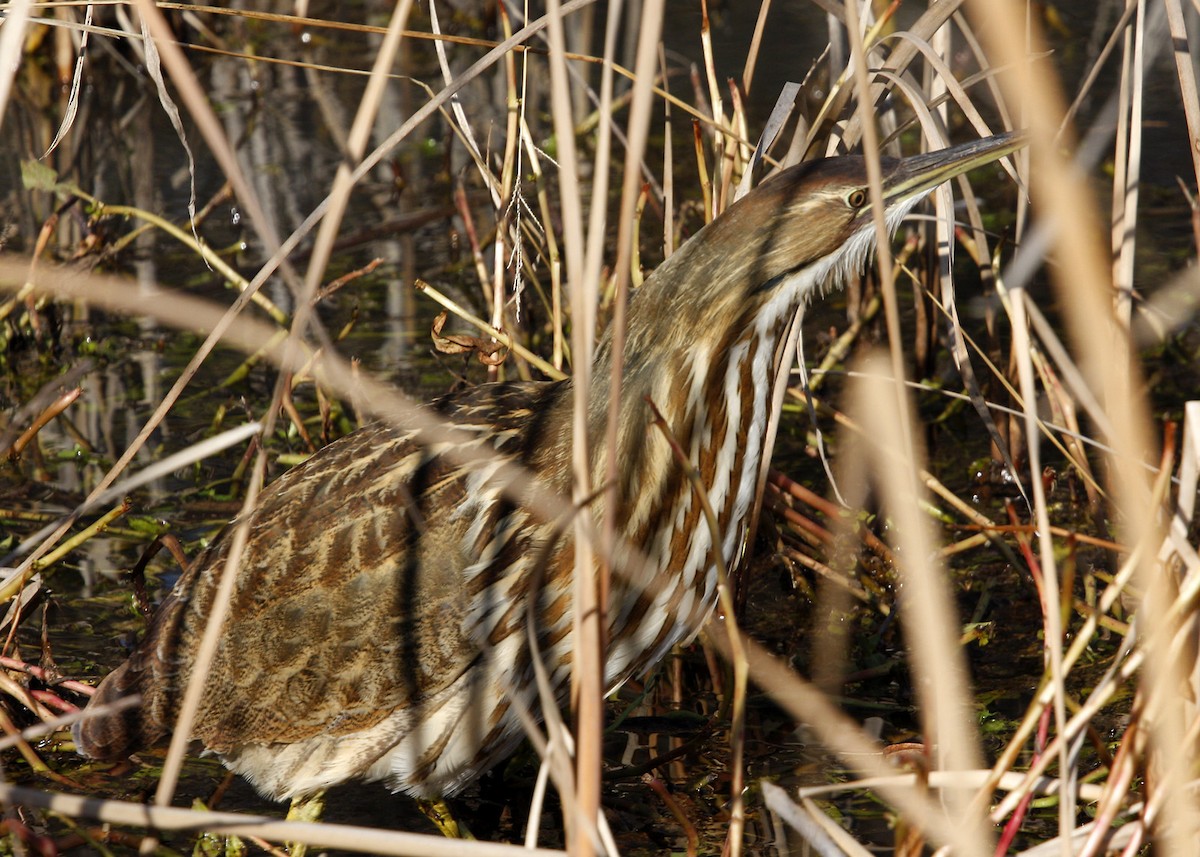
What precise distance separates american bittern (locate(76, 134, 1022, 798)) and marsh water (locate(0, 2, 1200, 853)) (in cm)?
22

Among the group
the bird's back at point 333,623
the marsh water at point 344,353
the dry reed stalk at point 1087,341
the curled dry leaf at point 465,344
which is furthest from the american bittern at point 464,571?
the dry reed stalk at point 1087,341

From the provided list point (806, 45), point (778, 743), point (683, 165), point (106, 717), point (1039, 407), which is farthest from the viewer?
point (806, 45)

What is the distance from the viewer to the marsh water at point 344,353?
266cm

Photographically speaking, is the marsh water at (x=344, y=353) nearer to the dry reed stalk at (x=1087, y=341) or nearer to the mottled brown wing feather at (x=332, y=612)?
the mottled brown wing feather at (x=332, y=612)

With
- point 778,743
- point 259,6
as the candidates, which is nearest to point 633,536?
point 778,743

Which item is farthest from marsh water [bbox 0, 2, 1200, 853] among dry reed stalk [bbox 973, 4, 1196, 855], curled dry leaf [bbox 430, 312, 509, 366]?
dry reed stalk [bbox 973, 4, 1196, 855]

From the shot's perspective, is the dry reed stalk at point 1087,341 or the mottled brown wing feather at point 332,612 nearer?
the dry reed stalk at point 1087,341

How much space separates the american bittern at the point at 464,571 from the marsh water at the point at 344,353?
8.5 inches

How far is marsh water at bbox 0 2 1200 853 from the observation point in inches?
105

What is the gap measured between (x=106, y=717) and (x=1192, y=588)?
1.70 m

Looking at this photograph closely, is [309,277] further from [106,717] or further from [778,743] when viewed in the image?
[778,743]

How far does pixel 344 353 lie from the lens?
14.0 ft

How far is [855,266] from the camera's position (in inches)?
91.0

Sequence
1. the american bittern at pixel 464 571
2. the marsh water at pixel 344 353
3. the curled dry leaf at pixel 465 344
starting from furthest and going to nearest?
1. the curled dry leaf at pixel 465 344
2. the marsh water at pixel 344 353
3. the american bittern at pixel 464 571
